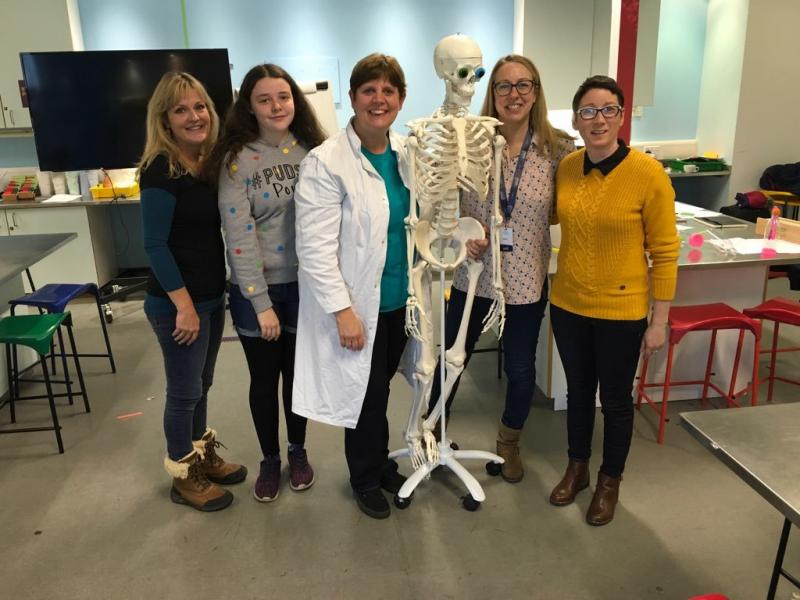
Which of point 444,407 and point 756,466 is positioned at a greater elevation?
point 756,466

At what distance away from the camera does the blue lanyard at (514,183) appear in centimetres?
225

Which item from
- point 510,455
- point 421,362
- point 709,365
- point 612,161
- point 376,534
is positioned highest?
point 612,161

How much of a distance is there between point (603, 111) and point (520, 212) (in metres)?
0.45

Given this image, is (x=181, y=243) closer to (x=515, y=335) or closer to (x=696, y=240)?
(x=515, y=335)

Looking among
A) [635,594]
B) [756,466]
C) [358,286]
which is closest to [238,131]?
[358,286]

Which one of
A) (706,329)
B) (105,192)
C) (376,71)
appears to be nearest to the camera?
(376,71)

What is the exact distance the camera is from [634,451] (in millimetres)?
2801

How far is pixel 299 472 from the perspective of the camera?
8.45 feet

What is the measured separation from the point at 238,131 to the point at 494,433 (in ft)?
5.79

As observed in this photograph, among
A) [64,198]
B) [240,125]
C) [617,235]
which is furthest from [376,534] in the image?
[64,198]

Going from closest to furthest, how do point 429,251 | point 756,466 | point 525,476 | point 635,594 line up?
point 756,466
point 635,594
point 429,251
point 525,476

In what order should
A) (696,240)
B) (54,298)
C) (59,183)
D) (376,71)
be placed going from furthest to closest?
(59,183), (54,298), (696,240), (376,71)

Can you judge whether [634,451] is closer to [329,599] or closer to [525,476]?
[525,476]

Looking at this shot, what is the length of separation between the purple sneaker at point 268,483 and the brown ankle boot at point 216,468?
15 centimetres
